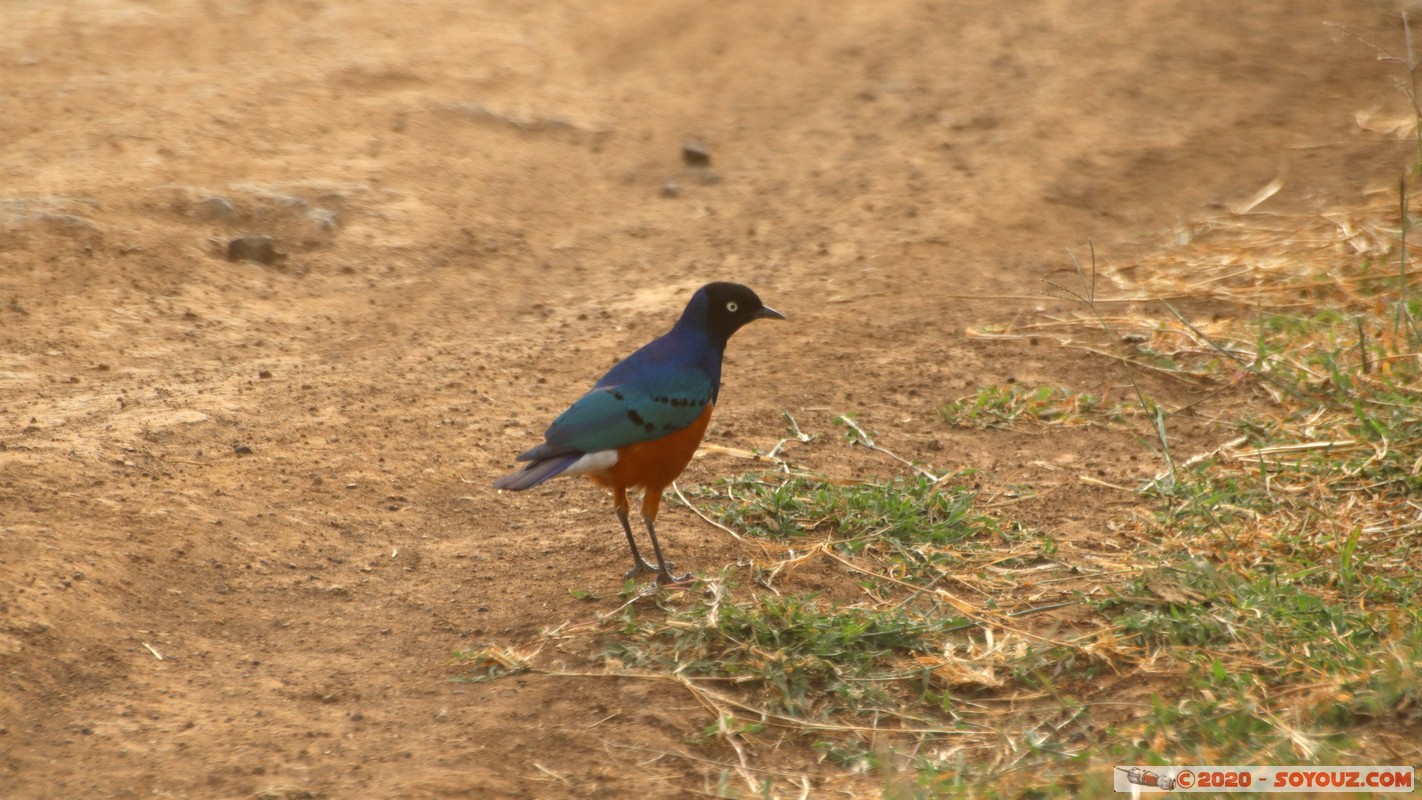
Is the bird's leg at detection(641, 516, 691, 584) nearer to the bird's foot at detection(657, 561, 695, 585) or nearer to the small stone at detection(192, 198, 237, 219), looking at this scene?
the bird's foot at detection(657, 561, 695, 585)

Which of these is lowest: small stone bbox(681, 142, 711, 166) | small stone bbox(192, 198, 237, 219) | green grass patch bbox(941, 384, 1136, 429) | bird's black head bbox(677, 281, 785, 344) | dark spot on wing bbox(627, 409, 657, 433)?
green grass patch bbox(941, 384, 1136, 429)

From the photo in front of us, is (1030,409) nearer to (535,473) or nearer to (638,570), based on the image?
(638,570)

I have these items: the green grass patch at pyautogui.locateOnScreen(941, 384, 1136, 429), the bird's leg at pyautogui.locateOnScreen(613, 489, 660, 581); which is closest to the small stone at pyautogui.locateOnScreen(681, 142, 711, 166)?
the green grass patch at pyautogui.locateOnScreen(941, 384, 1136, 429)

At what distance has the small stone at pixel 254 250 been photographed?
7.05m

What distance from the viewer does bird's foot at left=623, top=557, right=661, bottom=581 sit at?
445 cm

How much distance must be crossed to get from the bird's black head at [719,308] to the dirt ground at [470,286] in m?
0.71

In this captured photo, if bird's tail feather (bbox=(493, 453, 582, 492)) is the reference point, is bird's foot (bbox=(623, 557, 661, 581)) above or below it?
below

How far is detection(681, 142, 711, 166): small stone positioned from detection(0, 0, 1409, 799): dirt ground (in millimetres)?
191

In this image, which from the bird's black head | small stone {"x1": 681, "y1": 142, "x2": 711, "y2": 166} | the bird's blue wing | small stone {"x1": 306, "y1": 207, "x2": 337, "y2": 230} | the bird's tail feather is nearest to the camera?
the bird's tail feather

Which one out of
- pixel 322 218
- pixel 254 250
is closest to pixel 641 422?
pixel 254 250

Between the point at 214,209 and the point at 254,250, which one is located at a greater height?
the point at 214,209

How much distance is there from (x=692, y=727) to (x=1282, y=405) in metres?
3.18

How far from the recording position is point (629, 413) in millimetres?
4363

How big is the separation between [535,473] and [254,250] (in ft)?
11.6
